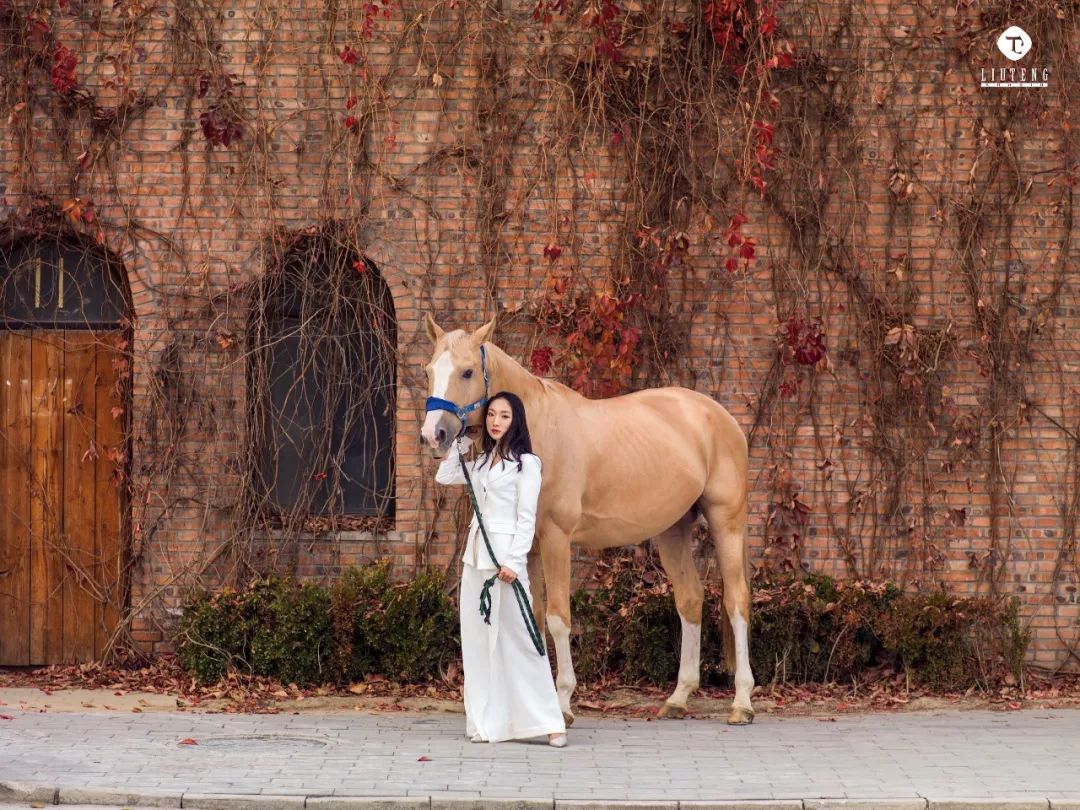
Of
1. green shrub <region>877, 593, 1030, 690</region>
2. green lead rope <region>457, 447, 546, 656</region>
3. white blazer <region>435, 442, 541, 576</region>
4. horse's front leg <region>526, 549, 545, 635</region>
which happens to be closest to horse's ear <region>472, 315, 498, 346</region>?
white blazer <region>435, 442, 541, 576</region>

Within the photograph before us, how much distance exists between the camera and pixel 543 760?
8.66 m

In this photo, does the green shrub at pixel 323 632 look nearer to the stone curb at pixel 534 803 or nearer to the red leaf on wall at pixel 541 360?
the red leaf on wall at pixel 541 360

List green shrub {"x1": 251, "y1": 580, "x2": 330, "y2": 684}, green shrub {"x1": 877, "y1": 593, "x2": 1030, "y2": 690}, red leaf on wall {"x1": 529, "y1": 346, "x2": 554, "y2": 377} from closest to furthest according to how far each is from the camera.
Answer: green shrub {"x1": 251, "y1": 580, "x2": 330, "y2": 684}
green shrub {"x1": 877, "y1": 593, "x2": 1030, "y2": 690}
red leaf on wall {"x1": 529, "y1": 346, "x2": 554, "y2": 377}

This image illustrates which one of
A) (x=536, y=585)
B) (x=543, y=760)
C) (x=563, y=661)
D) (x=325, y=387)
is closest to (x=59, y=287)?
(x=325, y=387)

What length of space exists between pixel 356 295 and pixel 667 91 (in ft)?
9.58

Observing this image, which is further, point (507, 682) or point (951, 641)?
point (951, 641)

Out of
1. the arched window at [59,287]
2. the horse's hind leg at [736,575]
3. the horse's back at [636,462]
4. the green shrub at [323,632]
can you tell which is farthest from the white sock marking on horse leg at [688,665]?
the arched window at [59,287]

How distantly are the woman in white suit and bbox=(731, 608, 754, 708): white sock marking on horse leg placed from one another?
153 cm

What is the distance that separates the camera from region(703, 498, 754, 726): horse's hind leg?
10227 millimetres

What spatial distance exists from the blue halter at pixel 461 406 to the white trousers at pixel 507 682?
94 centimetres

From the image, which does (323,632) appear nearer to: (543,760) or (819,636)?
(543,760)

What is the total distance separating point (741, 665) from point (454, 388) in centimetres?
285

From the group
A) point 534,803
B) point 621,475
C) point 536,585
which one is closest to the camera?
point 534,803

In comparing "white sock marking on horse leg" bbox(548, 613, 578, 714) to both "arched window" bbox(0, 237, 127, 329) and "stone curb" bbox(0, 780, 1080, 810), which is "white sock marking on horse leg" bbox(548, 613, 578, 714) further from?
"arched window" bbox(0, 237, 127, 329)
